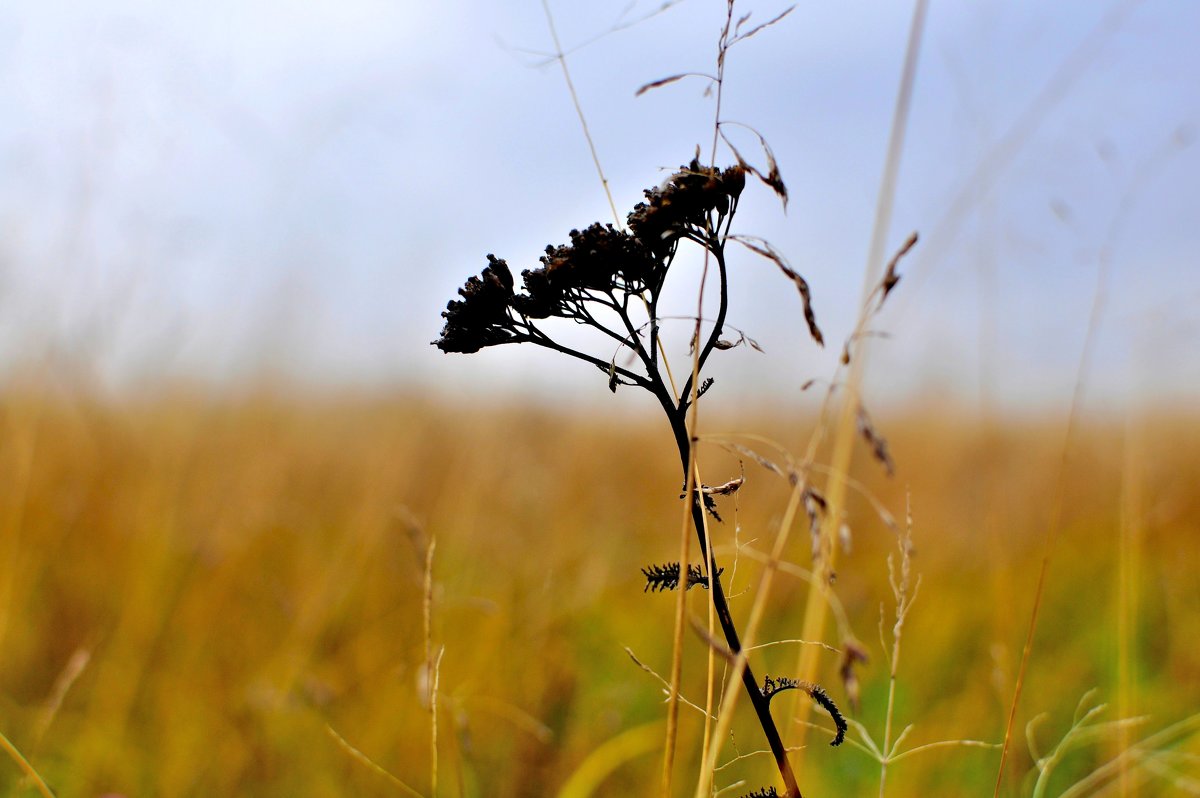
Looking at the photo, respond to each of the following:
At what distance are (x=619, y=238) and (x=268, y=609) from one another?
3074 mm

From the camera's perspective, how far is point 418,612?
3332 mm

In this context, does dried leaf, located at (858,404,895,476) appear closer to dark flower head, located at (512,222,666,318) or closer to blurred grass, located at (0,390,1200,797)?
dark flower head, located at (512,222,666,318)

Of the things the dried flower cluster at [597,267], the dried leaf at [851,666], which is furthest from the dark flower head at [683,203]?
the dried leaf at [851,666]

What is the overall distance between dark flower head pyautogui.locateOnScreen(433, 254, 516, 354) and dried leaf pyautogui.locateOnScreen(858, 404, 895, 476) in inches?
14.0

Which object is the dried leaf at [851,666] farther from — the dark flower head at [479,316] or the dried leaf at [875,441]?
the dark flower head at [479,316]

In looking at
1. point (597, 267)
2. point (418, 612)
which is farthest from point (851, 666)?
point (418, 612)

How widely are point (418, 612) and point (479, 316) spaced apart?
8.82 feet

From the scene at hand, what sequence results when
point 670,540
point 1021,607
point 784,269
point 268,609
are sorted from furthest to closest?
point 670,540 < point 1021,607 < point 268,609 < point 784,269

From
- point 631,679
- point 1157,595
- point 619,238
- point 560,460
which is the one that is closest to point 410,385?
point 560,460

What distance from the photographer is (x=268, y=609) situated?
3.42 m

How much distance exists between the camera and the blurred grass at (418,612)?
2.56m

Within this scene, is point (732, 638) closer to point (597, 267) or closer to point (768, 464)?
point (768, 464)

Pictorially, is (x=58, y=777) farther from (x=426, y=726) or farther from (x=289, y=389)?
(x=289, y=389)

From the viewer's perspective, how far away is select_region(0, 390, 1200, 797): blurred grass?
2561 millimetres
